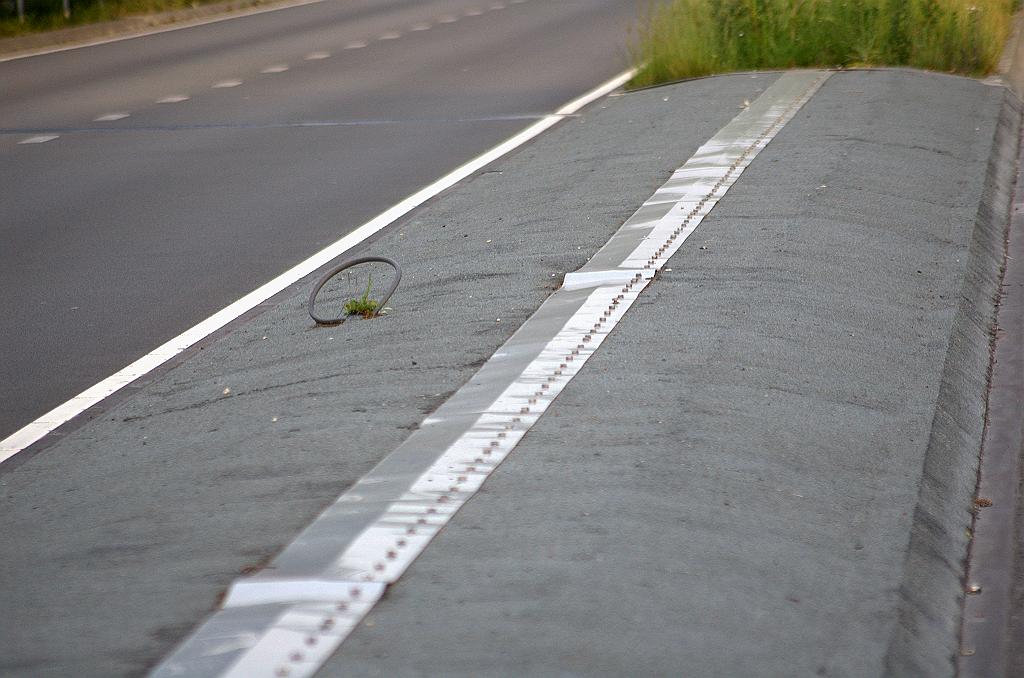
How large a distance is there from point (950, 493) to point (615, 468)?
117 centimetres

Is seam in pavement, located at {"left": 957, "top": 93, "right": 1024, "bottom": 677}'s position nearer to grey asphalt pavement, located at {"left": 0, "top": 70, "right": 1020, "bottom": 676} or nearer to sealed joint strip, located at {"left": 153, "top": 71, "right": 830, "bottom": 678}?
grey asphalt pavement, located at {"left": 0, "top": 70, "right": 1020, "bottom": 676}

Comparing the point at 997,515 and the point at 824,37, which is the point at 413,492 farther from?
the point at 824,37

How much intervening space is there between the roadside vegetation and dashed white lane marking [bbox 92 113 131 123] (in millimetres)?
9826

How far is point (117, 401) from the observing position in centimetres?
620

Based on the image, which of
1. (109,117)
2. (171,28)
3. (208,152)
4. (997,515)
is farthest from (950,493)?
(171,28)

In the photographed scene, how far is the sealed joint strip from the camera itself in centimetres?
364

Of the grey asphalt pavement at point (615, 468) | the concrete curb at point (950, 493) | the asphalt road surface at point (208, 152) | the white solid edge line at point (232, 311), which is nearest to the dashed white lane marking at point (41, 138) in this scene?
the asphalt road surface at point (208, 152)

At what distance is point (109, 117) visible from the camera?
50.1 feet

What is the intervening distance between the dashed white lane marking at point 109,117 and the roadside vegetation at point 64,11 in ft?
32.2

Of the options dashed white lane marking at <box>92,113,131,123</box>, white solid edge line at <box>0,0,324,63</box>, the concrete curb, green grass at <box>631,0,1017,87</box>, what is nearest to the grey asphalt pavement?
the concrete curb

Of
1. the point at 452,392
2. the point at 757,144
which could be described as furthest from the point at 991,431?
the point at 757,144

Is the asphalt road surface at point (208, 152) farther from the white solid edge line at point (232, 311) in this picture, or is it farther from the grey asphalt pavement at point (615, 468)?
the grey asphalt pavement at point (615, 468)

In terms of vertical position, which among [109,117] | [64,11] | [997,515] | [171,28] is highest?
[997,515]

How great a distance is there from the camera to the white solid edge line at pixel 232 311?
235 inches
